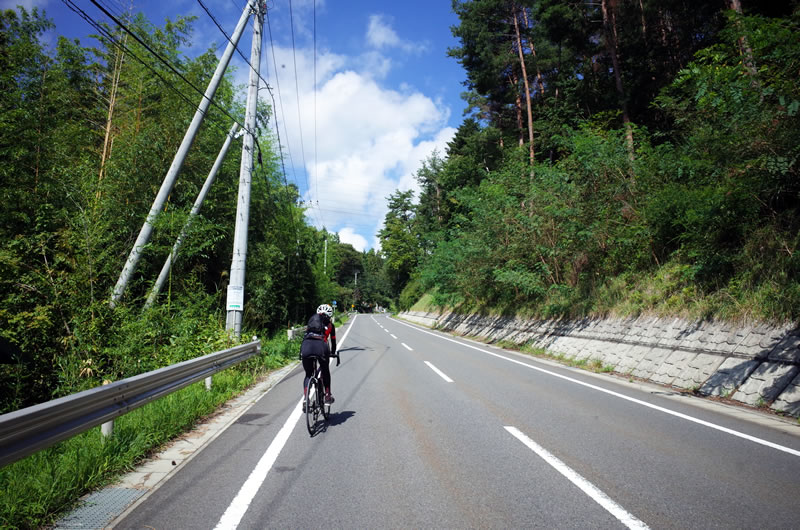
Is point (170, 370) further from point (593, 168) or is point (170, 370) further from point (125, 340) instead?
point (593, 168)

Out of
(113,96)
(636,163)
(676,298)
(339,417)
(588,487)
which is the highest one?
(113,96)

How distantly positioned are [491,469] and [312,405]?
2358mm

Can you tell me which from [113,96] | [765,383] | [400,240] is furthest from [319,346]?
[400,240]

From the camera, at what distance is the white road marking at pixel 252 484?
2.55 metres

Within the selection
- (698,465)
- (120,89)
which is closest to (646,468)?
(698,465)

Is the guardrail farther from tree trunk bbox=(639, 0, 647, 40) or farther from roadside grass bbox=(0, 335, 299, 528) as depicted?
tree trunk bbox=(639, 0, 647, 40)

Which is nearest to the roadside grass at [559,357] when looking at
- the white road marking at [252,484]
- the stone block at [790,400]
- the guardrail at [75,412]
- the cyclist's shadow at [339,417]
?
the stone block at [790,400]

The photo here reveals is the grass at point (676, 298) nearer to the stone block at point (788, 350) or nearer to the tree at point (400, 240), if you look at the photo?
the stone block at point (788, 350)

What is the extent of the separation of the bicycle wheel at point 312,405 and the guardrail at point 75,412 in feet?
5.79

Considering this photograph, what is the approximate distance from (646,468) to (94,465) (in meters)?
4.96

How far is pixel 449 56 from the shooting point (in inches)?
921

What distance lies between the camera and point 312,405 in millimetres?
4707

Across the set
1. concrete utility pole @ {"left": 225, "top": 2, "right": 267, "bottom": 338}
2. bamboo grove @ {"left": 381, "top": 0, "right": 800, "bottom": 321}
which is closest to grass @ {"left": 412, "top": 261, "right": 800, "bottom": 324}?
bamboo grove @ {"left": 381, "top": 0, "right": 800, "bottom": 321}

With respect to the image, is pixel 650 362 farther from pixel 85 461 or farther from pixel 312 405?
pixel 85 461
